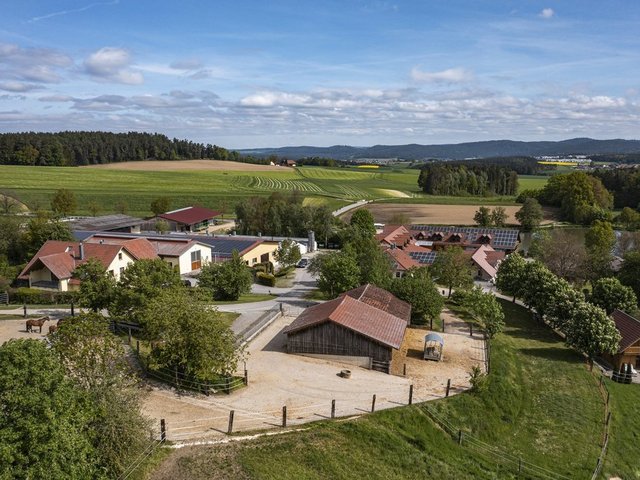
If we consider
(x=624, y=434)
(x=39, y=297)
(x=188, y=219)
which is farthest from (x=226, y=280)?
(x=188, y=219)

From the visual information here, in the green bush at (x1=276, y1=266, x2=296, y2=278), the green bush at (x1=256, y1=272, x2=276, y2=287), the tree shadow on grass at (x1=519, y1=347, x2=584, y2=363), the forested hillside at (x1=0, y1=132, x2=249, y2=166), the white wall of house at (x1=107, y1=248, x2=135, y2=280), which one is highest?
the forested hillside at (x1=0, y1=132, x2=249, y2=166)

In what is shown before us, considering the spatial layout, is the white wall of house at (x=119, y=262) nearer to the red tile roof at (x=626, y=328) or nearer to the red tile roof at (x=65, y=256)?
the red tile roof at (x=65, y=256)

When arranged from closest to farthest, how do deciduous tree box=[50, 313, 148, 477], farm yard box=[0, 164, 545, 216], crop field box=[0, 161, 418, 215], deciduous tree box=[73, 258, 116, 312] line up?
1. deciduous tree box=[50, 313, 148, 477]
2. deciduous tree box=[73, 258, 116, 312]
3. crop field box=[0, 161, 418, 215]
4. farm yard box=[0, 164, 545, 216]

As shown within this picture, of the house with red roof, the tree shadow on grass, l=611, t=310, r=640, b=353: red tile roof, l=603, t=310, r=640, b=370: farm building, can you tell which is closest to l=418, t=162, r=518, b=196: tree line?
l=611, t=310, r=640, b=353: red tile roof

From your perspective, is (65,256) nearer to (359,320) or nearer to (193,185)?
(359,320)

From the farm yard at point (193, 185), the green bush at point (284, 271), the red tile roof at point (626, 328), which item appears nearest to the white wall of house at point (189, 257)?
the green bush at point (284, 271)

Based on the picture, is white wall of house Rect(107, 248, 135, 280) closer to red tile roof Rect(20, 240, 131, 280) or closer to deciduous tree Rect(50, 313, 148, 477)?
red tile roof Rect(20, 240, 131, 280)

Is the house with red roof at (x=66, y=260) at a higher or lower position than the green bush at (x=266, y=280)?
higher

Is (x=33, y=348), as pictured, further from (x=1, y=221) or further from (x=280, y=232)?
(x=280, y=232)
